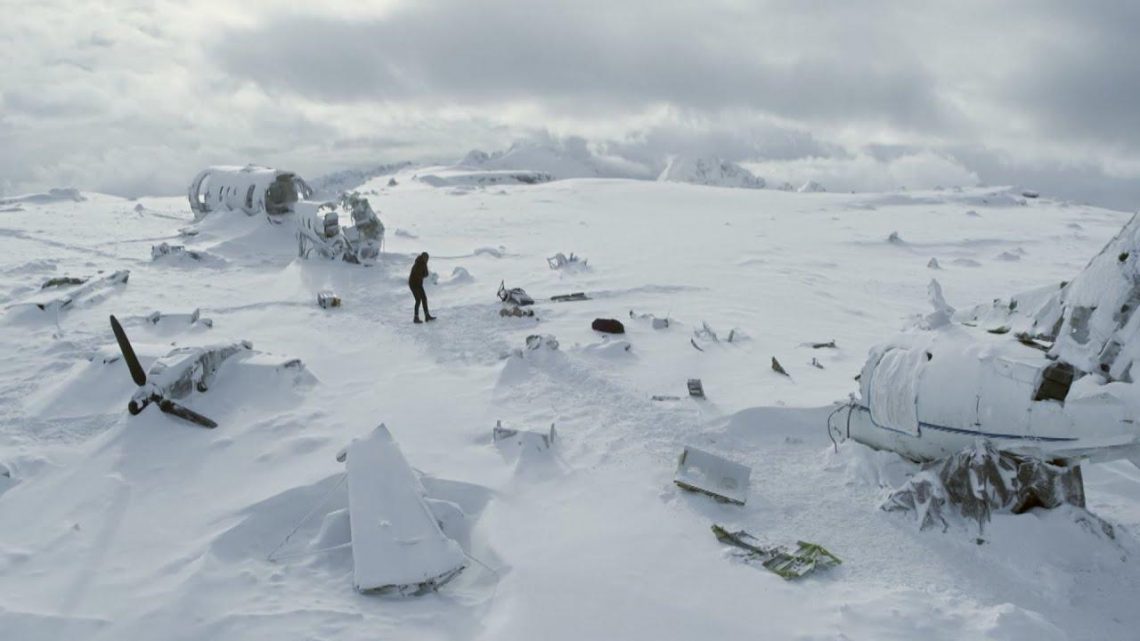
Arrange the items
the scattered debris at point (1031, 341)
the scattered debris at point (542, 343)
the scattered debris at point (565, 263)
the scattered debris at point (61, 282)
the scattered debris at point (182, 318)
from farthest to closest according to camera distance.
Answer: the scattered debris at point (565, 263)
the scattered debris at point (61, 282)
the scattered debris at point (182, 318)
the scattered debris at point (542, 343)
the scattered debris at point (1031, 341)

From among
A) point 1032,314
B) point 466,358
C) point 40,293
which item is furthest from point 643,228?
point 1032,314

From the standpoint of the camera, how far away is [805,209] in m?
43.8

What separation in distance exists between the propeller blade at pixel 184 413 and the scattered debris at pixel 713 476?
7303mm

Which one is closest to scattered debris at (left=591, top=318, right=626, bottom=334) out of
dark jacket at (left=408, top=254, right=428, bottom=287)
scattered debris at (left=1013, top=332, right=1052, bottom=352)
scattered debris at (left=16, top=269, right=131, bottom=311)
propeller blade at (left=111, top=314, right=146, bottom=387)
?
dark jacket at (left=408, top=254, right=428, bottom=287)

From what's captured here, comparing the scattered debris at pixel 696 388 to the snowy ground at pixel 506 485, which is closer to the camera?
the snowy ground at pixel 506 485

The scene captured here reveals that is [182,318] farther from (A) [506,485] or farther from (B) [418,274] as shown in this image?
(A) [506,485]

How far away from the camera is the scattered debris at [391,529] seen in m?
6.81

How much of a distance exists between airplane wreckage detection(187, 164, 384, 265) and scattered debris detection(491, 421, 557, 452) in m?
15.0

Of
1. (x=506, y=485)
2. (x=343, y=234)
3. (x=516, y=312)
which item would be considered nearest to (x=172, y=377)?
(x=506, y=485)

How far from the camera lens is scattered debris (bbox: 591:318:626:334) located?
1441 cm

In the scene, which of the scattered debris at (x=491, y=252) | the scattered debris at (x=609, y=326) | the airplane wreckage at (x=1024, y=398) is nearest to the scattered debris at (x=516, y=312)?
the scattered debris at (x=609, y=326)

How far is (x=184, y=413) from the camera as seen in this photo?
1068 cm

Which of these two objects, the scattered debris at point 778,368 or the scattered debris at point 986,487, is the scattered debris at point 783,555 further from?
the scattered debris at point 778,368

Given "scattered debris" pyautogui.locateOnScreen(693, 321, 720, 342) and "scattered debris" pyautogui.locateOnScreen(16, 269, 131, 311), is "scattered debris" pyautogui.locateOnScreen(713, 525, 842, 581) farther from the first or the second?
"scattered debris" pyautogui.locateOnScreen(16, 269, 131, 311)
